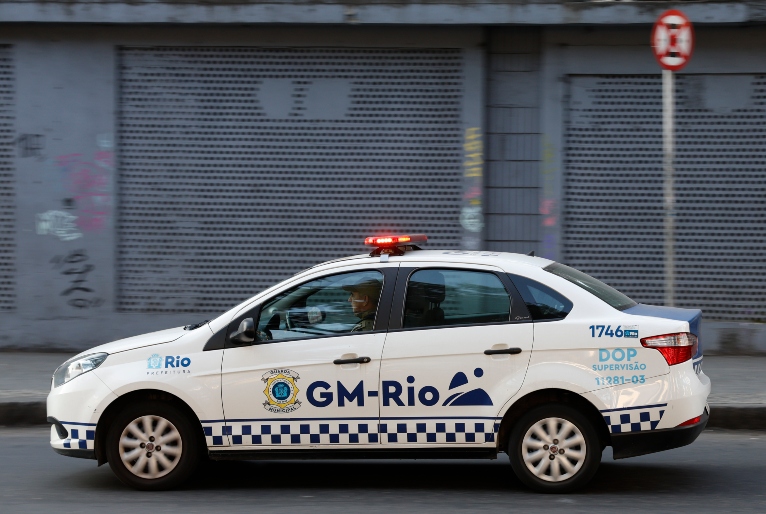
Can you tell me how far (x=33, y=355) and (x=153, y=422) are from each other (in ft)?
20.6

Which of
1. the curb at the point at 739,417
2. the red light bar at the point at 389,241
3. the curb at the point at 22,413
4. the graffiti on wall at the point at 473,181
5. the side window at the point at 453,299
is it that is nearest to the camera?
the side window at the point at 453,299

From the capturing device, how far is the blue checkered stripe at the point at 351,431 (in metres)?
6.37

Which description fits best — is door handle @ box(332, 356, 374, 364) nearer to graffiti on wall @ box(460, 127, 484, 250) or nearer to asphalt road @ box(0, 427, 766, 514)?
asphalt road @ box(0, 427, 766, 514)

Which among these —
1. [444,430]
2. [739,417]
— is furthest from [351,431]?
[739,417]

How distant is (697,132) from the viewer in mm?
12070

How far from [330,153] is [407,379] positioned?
20.9 feet

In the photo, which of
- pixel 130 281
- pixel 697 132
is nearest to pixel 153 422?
pixel 130 281

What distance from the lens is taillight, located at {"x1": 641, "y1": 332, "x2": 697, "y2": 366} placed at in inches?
247

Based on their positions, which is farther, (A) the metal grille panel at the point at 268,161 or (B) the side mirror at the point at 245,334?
(A) the metal grille panel at the point at 268,161

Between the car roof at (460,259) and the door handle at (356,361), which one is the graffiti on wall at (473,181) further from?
the door handle at (356,361)

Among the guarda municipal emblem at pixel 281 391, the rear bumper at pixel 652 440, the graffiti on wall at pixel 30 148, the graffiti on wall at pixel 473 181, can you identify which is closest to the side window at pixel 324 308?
the guarda municipal emblem at pixel 281 391

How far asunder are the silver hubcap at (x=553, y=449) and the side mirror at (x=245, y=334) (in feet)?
5.90

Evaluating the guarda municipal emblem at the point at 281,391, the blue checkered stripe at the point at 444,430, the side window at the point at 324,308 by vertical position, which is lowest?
the blue checkered stripe at the point at 444,430

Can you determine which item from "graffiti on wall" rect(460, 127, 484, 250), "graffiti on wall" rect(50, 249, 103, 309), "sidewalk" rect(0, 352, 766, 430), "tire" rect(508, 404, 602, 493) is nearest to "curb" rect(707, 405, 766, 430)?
"sidewalk" rect(0, 352, 766, 430)
